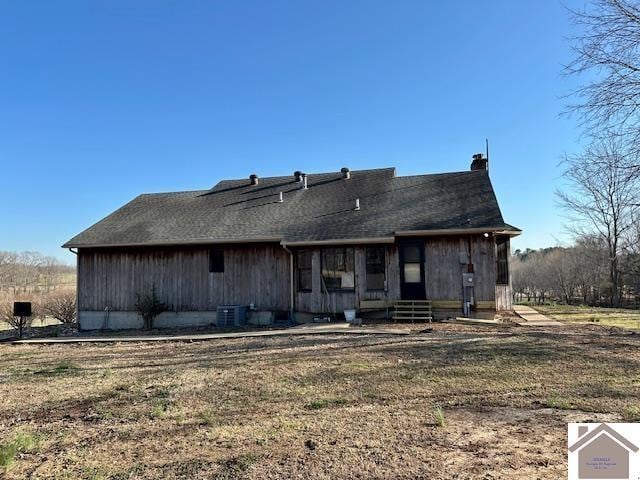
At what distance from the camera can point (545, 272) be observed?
38969 millimetres

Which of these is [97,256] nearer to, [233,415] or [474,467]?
[233,415]

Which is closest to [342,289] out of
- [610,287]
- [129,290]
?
[129,290]

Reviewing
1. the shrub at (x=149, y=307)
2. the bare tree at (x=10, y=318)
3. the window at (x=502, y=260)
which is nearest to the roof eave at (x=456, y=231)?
the window at (x=502, y=260)

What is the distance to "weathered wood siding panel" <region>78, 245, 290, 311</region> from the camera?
50.6 ft

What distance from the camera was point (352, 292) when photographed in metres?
14.6

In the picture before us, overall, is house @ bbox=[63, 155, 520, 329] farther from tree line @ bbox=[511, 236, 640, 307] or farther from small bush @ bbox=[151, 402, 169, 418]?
tree line @ bbox=[511, 236, 640, 307]

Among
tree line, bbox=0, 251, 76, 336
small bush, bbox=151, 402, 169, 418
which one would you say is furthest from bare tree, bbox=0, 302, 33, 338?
small bush, bbox=151, 402, 169, 418

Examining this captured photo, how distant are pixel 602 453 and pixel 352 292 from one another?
10.9 metres

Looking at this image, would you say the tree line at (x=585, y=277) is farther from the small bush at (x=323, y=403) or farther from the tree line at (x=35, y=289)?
the tree line at (x=35, y=289)

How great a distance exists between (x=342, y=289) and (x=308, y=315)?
56.7 inches

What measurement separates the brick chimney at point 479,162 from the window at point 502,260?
362 cm

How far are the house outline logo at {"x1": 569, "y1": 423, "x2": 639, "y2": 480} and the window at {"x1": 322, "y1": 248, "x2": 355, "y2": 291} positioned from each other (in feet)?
35.1

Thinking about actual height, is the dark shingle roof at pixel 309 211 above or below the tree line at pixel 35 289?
above

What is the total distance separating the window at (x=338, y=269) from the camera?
1469 centimetres
